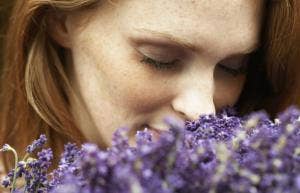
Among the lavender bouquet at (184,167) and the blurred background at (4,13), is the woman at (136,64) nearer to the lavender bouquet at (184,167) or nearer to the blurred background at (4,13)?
the blurred background at (4,13)

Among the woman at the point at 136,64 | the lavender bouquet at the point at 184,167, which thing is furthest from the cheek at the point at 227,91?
the lavender bouquet at the point at 184,167

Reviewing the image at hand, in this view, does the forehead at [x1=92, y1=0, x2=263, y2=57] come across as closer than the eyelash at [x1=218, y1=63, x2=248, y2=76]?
Yes

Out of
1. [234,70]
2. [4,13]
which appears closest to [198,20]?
[234,70]

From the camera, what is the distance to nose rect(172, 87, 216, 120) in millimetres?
1191

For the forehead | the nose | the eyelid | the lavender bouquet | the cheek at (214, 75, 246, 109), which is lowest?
the cheek at (214, 75, 246, 109)

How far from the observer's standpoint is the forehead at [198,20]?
1181mm

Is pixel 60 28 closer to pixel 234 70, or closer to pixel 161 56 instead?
pixel 161 56

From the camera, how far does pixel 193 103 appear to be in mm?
1201

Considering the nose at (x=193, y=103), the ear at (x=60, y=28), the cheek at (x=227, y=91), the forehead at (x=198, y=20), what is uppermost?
the forehead at (x=198, y=20)

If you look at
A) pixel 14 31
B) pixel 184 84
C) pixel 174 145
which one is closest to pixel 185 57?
pixel 184 84

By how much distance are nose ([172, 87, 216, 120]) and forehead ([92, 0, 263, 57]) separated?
0.10 meters

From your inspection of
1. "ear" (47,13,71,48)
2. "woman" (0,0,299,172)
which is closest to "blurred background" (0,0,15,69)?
"woman" (0,0,299,172)

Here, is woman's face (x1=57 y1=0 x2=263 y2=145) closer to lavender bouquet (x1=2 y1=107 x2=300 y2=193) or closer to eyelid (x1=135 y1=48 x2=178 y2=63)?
eyelid (x1=135 y1=48 x2=178 y2=63)

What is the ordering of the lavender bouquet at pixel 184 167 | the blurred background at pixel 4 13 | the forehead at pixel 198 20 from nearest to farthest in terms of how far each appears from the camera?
the lavender bouquet at pixel 184 167 → the forehead at pixel 198 20 → the blurred background at pixel 4 13
